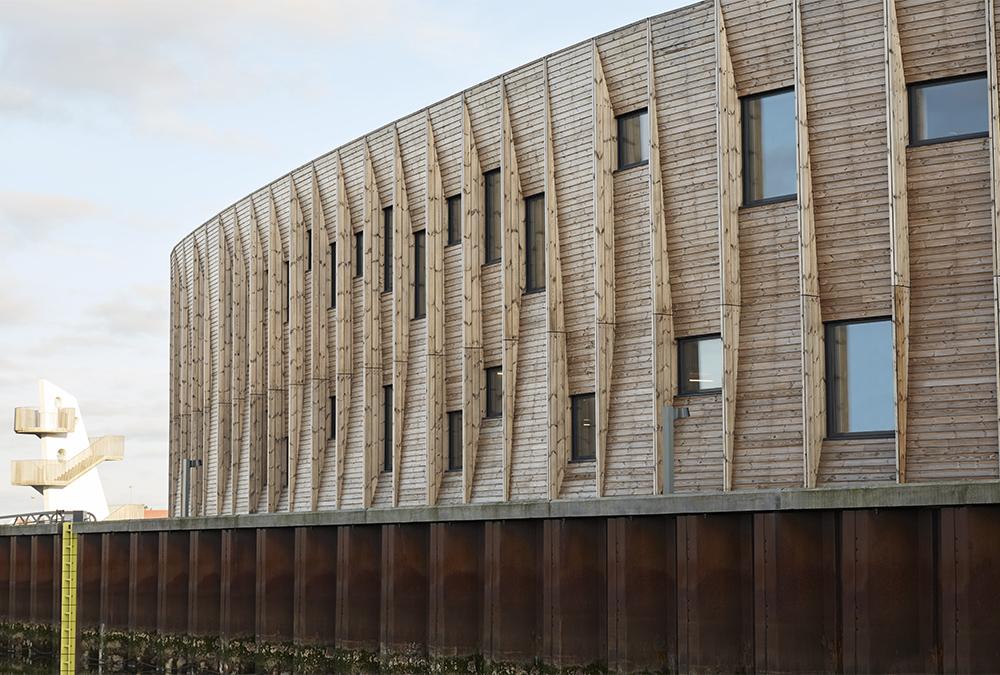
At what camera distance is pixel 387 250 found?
4272 cm

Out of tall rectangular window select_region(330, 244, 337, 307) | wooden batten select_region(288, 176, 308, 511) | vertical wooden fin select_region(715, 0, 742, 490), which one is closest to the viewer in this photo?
vertical wooden fin select_region(715, 0, 742, 490)

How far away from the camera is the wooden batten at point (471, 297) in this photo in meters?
37.9

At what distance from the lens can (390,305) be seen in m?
42.0

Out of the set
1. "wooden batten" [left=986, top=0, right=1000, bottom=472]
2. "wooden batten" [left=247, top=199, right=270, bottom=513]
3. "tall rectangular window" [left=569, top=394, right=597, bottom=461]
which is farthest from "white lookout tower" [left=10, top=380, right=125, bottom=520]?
"wooden batten" [left=986, top=0, right=1000, bottom=472]

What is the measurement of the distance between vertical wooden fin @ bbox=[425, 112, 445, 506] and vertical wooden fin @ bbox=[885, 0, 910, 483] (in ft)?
44.8

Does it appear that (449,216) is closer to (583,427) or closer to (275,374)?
(583,427)

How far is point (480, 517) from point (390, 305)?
15.3m

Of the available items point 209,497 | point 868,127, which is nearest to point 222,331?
point 209,497

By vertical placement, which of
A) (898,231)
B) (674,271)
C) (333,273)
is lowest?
(674,271)

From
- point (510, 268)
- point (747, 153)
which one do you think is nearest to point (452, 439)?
point (510, 268)

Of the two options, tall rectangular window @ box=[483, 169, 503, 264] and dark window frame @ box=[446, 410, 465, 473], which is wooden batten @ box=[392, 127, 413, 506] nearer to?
dark window frame @ box=[446, 410, 465, 473]

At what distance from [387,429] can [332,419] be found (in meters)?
3.47

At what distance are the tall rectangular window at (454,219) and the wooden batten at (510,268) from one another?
273 centimetres

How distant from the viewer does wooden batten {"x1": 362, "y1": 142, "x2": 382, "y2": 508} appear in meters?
41.3
